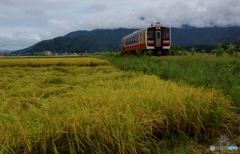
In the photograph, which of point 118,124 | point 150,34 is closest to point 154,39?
point 150,34

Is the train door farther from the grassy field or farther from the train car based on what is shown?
the grassy field

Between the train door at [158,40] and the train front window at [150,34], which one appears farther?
the train door at [158,40]

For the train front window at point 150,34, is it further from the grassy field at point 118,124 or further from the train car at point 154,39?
the grassy field at point 118,124

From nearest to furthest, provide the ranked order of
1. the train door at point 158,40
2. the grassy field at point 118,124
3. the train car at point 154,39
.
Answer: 1. the grassy field at point 118,124
2. the train car at point 154,39
3. the train door at point 158,40

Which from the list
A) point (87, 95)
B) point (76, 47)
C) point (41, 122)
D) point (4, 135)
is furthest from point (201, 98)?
point (76, 47)

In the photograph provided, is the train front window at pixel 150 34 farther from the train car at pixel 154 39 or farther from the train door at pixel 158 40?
the train door at pixel 158 40

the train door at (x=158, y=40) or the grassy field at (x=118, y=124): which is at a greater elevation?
the train door at (x=158, y=40)

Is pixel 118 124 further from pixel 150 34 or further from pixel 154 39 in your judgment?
pixel 154 39

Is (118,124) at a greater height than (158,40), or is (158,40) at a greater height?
(158,40)

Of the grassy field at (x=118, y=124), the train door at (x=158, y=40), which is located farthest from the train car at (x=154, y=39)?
the grassy field at (x=118, y=124)

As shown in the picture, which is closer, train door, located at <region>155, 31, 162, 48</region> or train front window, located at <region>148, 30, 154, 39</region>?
train front window, located at <region>148, 30, 154, 39</region>

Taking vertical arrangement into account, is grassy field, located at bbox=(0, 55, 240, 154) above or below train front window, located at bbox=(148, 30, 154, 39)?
below

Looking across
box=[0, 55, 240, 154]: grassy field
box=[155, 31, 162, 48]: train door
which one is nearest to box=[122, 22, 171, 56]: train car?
box=[155, 31, 162, 48]: train door

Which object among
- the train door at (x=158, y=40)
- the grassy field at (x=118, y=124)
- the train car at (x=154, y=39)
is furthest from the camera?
the train door at (x=158, y=40)
